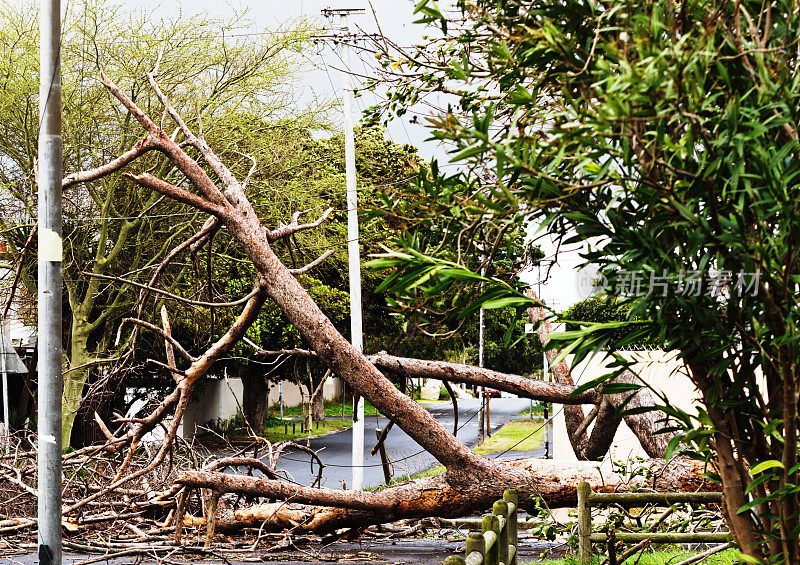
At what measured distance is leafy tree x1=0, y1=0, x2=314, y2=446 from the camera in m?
19.2

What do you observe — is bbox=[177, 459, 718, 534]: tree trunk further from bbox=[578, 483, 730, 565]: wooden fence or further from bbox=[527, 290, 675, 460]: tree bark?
bbox=[578, 483, 730, 565]: wooden fence

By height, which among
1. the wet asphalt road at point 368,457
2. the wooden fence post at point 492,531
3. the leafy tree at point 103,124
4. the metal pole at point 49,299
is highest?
the leafy tree at point 103,124

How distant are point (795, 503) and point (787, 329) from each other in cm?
70

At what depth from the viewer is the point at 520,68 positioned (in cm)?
290

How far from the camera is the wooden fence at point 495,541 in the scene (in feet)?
13.7

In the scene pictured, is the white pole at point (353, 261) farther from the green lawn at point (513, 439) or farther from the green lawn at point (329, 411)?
the green lawn at point (329, 411)

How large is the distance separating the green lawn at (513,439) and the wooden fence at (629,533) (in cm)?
1628

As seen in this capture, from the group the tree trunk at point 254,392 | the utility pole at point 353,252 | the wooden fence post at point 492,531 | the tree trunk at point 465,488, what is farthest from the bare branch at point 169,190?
the tree trunk at point 254,392

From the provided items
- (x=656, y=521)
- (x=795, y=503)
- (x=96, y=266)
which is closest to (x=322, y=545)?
(x=656, y=521)

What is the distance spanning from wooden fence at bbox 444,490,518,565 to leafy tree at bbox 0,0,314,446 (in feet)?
49.4

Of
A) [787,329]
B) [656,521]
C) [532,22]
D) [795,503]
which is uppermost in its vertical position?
[532,22]

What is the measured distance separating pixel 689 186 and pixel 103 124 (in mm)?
19575

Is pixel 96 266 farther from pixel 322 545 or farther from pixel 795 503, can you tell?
pixel 795 503

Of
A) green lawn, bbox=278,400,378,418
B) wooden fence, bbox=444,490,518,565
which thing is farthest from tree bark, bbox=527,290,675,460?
green lawn, bbox=278,400,378,418
